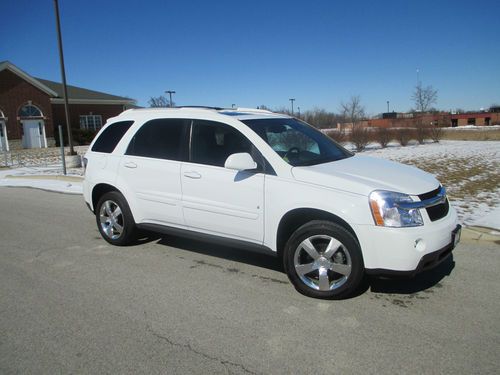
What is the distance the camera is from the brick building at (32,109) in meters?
33.4

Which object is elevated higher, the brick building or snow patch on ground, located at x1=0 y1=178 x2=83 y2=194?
the brick building

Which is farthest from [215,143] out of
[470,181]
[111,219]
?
[470,181]

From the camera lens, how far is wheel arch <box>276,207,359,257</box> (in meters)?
3.66

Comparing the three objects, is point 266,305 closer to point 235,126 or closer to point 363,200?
point 363,200

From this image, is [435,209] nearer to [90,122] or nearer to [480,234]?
[480,234]

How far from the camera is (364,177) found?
12.3 ft

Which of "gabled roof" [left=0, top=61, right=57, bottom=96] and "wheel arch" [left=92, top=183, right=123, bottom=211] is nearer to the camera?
"wheel arch" [left=92, top=183, right=123, bottom=211]

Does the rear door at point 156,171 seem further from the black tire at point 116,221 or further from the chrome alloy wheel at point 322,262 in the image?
the chrome alloy wheel at point 322,262

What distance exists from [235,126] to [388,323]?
2476mm

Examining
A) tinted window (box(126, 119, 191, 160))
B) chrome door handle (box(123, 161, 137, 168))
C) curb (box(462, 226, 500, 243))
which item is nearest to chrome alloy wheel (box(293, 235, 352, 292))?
tinted window (box(126, 119, 191, 160))

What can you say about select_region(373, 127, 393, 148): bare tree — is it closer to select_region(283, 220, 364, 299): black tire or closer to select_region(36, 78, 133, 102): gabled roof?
select_region(283, 220, 364, 299): black tire

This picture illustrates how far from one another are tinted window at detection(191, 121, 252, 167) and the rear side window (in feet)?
4.16

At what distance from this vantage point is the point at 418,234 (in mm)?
3393

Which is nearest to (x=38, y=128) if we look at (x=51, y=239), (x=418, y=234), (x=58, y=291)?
(x=51, y=239)
